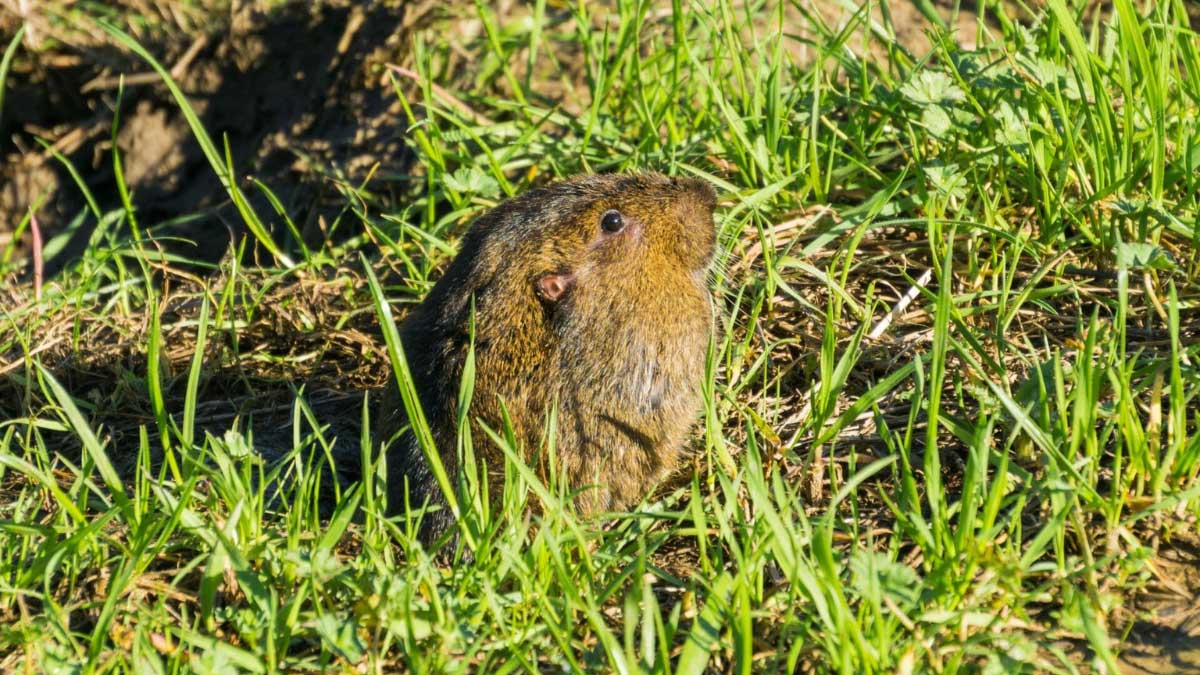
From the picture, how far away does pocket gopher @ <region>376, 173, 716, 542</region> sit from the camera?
323cm

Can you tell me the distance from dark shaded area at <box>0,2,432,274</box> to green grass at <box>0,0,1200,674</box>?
9.8 inches

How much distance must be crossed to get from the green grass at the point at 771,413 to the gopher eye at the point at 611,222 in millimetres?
411

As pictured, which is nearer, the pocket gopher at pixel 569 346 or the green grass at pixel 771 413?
the green grass at pixel 771 413

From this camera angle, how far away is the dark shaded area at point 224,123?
5316 mm

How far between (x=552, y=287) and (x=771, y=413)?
30.0 inches

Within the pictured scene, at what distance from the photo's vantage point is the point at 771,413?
3.64 m

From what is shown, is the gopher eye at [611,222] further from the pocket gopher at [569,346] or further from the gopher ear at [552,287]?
the gopher ear at [552,287]

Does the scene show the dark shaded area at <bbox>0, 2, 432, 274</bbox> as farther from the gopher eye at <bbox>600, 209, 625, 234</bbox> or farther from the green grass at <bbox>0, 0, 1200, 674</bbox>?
the gopher eye at <bbox>600, 209, 625, 234</bbox>

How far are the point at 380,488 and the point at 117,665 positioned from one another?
685mm

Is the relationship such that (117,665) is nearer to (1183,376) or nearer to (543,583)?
(543,583)

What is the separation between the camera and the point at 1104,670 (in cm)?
247

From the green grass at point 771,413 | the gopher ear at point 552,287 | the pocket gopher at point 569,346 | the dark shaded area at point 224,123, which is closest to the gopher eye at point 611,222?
the pocket gopher at point 569,346

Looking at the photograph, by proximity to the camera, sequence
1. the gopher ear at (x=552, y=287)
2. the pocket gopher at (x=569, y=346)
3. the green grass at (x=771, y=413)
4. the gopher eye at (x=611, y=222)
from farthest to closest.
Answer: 1. the gopher eye at (x=611, y=222)
2. the gopher ear at (x=552, y=287)
3. the pocket gopher at (x=569, y=346)
4. the green grass at (x=771, y=413)

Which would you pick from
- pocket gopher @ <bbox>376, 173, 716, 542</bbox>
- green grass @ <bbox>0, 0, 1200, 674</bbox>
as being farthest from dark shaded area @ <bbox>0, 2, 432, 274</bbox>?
pocket gopher @ <bbox>376, 173, 716, 542</bbox>
